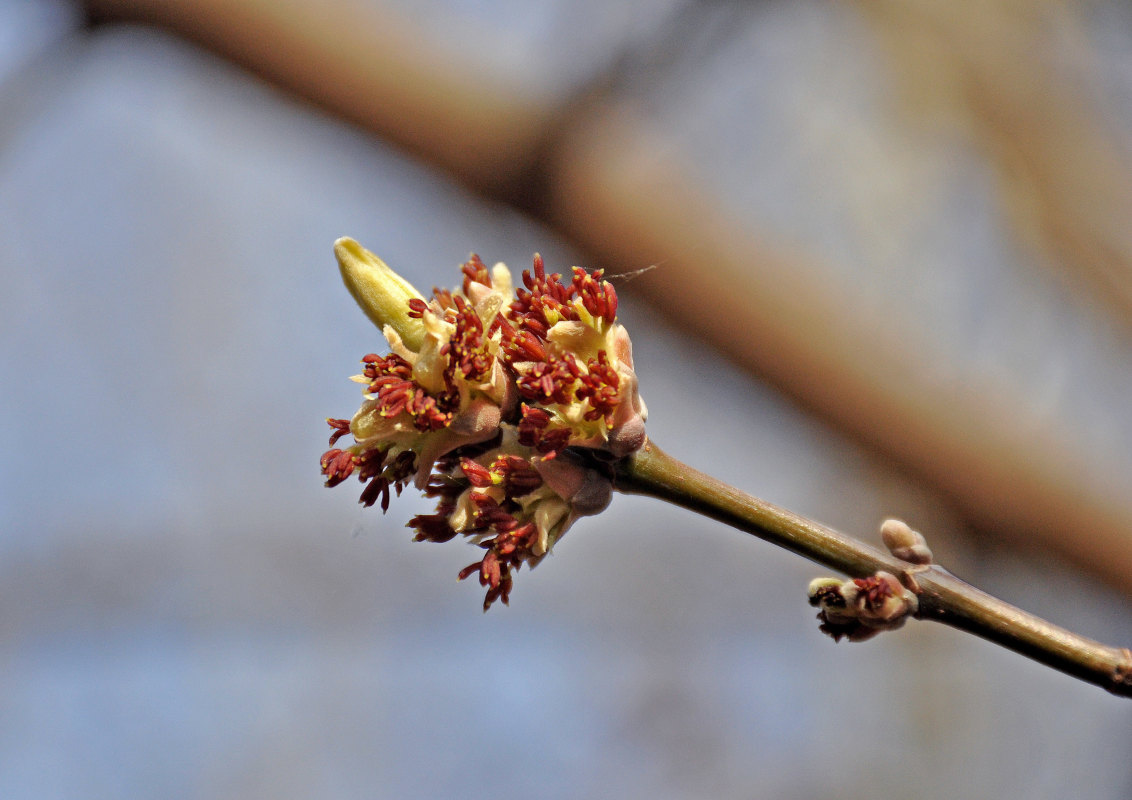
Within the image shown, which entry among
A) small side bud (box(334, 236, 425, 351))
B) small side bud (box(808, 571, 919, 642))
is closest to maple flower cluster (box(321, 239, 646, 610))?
small side bud (box(334, 236, 425, 351))

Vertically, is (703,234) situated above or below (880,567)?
above

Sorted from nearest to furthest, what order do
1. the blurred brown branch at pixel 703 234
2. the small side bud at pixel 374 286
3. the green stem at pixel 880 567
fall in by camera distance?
the green stem at pixel 880 567, the small side bud at pixel 374 286, the blurred brown branch at pixel 703 234

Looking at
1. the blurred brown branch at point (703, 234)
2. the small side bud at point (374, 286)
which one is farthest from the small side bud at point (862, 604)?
the blurred brown branch at point (703, 234)

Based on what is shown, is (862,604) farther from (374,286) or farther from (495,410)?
(374,286)

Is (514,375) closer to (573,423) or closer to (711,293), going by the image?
(573,423)

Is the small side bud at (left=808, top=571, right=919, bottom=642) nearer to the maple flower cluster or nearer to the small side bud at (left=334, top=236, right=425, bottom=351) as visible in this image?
the maple flower cluster

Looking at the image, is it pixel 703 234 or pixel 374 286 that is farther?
pixel 703 234

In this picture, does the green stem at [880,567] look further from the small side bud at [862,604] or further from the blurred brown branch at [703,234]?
the blurred brown branch at [703,234]

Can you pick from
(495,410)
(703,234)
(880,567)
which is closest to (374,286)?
(495,410)
